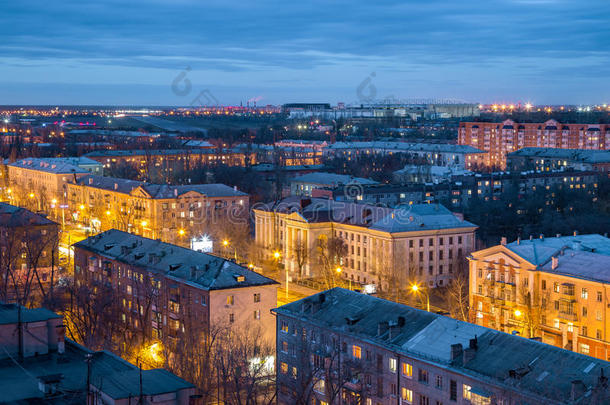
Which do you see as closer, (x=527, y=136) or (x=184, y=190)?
(x=184, y=190)

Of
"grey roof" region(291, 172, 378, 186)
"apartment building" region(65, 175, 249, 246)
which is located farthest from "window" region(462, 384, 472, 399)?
"grey roof" region(291, 172, 378, 186)

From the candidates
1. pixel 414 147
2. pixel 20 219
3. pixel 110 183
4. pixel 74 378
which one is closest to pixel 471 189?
pixel 110 183

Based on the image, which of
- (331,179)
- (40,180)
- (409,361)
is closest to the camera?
(409,361)

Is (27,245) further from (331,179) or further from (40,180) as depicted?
(40,180)

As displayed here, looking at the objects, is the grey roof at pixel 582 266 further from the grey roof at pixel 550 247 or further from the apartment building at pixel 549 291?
the grey roof at pixel 550 247

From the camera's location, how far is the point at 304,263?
36844 millimetres

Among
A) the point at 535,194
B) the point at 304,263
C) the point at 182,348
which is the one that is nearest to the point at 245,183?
the point at 535,194

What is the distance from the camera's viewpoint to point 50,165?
64.6 m

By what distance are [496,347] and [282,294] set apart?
15.6 m

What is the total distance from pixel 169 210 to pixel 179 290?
22.5m

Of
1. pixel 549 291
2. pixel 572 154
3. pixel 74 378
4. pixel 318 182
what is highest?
pixel 572 154

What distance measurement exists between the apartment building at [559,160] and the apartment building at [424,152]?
182 inches

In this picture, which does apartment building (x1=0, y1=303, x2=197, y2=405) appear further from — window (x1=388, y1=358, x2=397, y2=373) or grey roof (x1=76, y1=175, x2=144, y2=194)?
grey roof (x1=76, y1=175, x2=144, y2=194)

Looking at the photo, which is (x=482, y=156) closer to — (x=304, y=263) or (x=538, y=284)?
(x=304, y=263)
